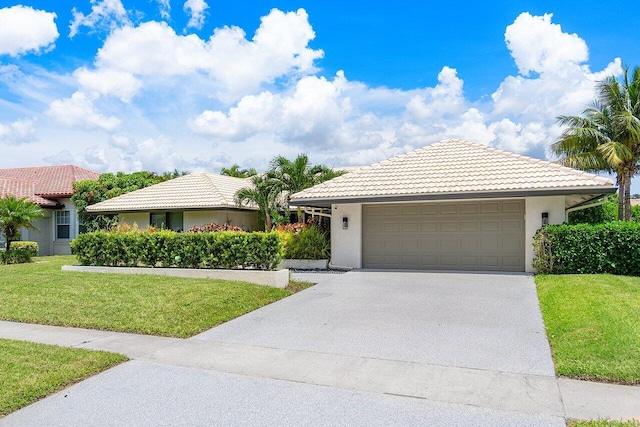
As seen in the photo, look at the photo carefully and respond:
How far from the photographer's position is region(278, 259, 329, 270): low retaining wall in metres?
16.4

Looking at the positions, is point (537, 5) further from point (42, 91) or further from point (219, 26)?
point (42, 91)

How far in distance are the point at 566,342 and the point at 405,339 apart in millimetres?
2276

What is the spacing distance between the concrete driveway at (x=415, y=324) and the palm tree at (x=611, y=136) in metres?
13.4

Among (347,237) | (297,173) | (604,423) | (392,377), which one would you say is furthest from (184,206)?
(604,423)

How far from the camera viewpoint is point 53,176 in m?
29.0

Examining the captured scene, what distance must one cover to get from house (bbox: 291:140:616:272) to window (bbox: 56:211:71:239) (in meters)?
16.4

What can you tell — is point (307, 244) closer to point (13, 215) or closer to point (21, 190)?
point (13, 215)

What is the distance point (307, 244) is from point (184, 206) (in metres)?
6.89

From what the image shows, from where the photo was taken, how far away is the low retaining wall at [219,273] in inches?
461

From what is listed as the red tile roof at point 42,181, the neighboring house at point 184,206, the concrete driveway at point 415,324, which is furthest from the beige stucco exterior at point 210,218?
the concrete driveway at point 415,324

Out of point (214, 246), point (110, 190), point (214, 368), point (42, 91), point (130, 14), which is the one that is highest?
point (130, 14)

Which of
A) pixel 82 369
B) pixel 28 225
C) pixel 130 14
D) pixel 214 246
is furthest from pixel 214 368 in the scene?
pixel 28 225

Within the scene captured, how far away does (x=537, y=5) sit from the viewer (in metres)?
13.3

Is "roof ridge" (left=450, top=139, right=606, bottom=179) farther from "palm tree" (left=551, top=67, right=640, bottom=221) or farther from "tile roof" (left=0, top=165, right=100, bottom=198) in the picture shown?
"tile roof" (left=0, top=165, right=100, bottom=198)
